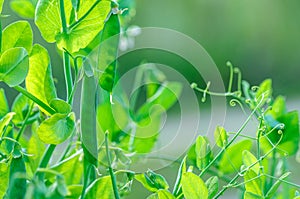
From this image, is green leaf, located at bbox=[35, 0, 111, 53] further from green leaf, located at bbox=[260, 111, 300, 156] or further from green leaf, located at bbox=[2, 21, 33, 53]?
green leaf, located at bbox=[260, 111, 300, 156]

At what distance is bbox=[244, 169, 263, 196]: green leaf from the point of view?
0.22 metres

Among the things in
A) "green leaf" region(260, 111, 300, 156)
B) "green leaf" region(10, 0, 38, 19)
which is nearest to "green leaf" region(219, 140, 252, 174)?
"green leaf" region(260, 111, 300, 156)

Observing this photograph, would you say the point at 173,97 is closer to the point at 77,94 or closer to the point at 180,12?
the point at 77,94

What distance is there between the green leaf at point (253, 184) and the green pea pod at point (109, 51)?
6 centimetres

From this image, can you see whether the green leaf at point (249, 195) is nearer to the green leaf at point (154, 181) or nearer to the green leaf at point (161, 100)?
the green leaf at point (154, 181)

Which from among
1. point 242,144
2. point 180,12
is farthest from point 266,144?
point 180,12

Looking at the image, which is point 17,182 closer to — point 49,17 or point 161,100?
point 49,17

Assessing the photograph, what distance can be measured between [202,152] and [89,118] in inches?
1.8

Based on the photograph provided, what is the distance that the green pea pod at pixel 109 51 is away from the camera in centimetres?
21

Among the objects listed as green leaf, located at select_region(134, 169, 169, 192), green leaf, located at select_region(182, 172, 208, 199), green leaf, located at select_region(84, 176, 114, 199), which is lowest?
green leaf, located at select_region(84, 176, 114, 199)

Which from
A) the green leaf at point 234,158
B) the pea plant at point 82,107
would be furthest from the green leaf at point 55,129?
the green leaf at point 234,158

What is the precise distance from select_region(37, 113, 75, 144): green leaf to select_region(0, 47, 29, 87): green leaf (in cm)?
2

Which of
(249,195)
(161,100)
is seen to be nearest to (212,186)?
(249,195)

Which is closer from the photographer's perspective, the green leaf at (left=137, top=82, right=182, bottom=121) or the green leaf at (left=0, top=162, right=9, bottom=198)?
the green leaf at (left=0, top=162, right=9, bottom=198)
